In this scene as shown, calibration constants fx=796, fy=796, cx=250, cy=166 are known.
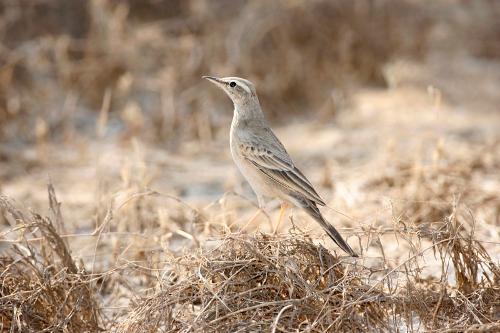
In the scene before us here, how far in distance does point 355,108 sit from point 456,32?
2.42 m

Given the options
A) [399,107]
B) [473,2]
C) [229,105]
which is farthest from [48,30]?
[473,2]

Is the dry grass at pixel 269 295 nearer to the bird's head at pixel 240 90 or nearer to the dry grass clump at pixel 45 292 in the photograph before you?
the dry grass clump at pixel 45 292

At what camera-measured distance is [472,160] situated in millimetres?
7172

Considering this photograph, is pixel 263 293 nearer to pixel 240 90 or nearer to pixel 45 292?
pixel 45 292

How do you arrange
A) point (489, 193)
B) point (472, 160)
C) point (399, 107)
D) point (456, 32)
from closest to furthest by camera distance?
point (489, 193) < point (472, 160) < point (399, 107) < point (456, 32)

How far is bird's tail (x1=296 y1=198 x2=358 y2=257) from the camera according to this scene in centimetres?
422

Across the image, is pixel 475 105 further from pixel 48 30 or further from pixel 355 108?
pixel 48 30

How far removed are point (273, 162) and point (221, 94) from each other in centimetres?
432

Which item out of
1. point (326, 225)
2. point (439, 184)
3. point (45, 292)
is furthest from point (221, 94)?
point (45, 292)

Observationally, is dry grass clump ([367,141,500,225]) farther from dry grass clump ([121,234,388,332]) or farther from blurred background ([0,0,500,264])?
dry grass clump ([121,234,388,332])

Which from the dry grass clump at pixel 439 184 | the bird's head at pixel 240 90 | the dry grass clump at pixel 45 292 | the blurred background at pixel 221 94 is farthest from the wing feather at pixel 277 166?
the blurred background at pixel 221 94

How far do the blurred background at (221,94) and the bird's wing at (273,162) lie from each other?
5.45 ft

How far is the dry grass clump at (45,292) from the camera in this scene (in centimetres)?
396

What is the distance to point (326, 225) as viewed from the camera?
4.38 m
